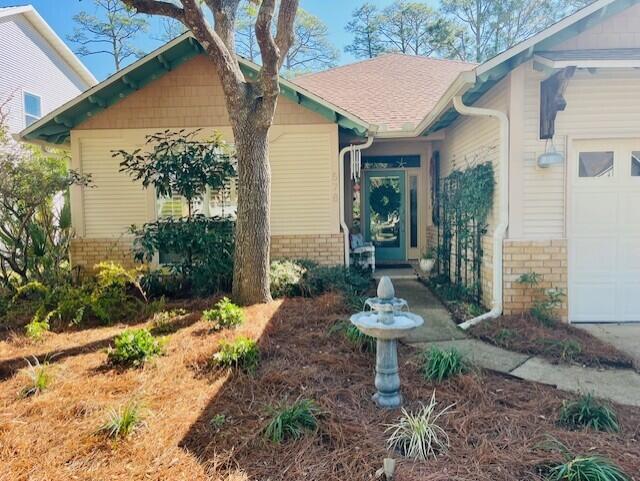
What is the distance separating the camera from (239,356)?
4.15m

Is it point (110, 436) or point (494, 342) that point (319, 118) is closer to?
point (494, 342)

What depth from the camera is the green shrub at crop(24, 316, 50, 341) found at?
16.9ft

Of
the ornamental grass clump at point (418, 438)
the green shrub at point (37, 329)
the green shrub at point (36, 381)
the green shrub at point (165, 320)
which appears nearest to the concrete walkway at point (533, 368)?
the ornamental grass clump at point (418, 438)

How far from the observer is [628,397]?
353 cm

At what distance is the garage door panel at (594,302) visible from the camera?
5.64m

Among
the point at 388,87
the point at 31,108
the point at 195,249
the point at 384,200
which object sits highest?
the point at 31,108

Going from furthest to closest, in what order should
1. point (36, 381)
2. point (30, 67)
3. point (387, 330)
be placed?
point (30, 67) → point (36, 381) → point (387, 330)

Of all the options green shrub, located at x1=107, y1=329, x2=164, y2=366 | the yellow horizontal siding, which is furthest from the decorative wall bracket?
the yellow horizontal siding

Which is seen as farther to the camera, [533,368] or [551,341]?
[551,341]

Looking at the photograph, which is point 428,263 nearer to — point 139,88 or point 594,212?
point 594,212

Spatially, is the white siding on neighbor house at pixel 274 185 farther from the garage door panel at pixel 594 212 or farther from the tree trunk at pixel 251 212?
the garage door panel at pixel 594 212

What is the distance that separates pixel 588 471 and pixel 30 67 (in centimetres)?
1840

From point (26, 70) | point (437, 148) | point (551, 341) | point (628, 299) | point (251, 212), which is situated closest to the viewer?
point (551, 341)

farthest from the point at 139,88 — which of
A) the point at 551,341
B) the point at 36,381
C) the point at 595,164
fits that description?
the point at 551,341
